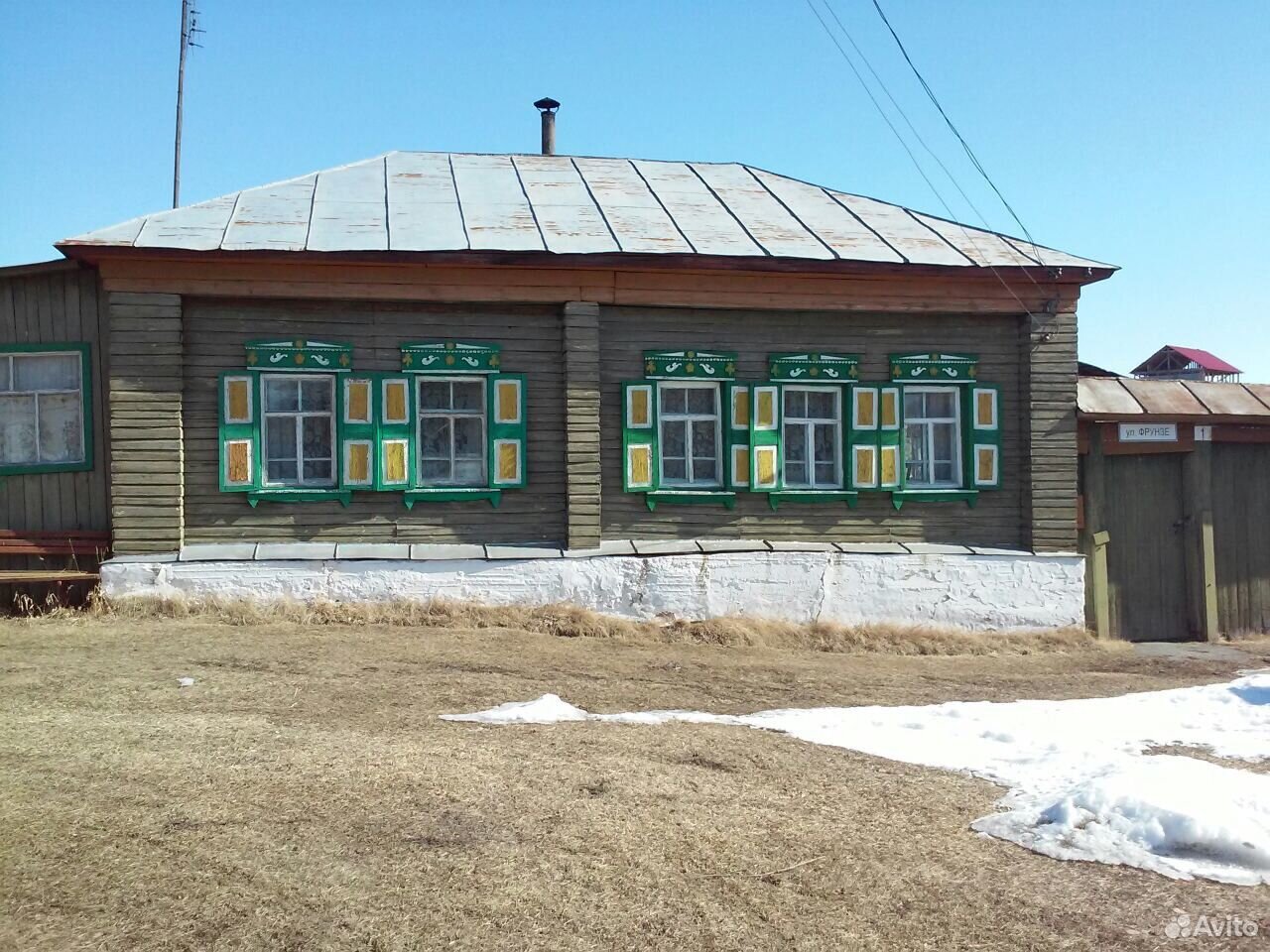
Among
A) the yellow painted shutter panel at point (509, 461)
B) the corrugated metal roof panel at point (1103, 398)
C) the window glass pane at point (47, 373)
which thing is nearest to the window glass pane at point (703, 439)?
the yellow painted shutter panel at point (509, 461)

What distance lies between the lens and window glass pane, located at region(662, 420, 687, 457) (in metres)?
Answer: 12.2

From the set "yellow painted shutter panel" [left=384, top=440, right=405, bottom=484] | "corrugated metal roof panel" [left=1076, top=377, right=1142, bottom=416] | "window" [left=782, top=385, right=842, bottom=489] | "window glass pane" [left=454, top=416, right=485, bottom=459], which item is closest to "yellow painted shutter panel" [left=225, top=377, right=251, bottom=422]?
"yellow painted shutter panel" [left=384, top=440, right=405, bottom=484]

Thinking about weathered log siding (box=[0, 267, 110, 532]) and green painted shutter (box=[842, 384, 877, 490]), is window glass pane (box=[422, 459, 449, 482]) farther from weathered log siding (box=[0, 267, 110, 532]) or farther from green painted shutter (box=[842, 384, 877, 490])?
green painted shutter (box=[842, 384, 877, 490])

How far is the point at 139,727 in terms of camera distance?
6.62 meters

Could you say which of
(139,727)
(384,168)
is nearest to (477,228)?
(384,168)

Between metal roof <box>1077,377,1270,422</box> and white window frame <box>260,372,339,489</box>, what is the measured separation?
26.4 ft

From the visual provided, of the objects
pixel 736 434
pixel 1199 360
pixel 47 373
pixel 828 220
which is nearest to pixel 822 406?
pixel 736 434

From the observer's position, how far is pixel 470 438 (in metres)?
11.8

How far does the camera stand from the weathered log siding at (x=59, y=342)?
1116cm

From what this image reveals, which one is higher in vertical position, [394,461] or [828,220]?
[828,220]

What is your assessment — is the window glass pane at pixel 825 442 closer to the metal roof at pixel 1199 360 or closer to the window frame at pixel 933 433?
the window frame at pixel 933 433

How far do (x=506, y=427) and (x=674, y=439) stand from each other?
1.83 meters

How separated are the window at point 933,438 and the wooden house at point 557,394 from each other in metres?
0.04

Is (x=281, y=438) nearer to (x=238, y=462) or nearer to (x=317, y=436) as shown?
(x=317, y=436)
